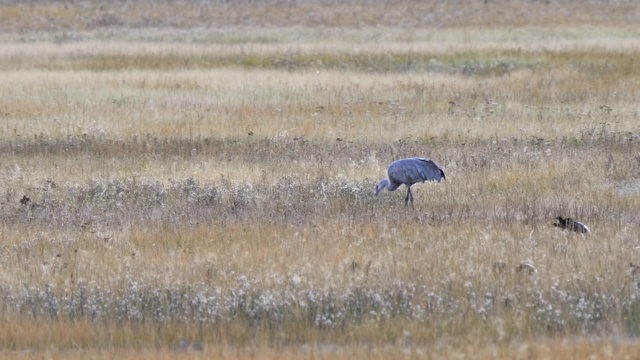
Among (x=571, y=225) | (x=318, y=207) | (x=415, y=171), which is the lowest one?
(x=318, y=207)

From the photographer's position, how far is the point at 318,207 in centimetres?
1265

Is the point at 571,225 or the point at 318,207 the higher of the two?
the point at 571,225

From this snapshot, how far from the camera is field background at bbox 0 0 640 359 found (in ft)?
27.2

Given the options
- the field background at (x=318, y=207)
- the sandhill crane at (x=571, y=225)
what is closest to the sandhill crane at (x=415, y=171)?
the field background at (x=318, y=207)

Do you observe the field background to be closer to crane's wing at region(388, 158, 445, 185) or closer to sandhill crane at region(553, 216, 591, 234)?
sandhill crane at region(553, 216, 591, 234)

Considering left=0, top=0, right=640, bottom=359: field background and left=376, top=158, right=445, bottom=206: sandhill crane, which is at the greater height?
left=376, top=158, right=445, bottom=206: sandhill crane

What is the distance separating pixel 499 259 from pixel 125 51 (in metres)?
25.1

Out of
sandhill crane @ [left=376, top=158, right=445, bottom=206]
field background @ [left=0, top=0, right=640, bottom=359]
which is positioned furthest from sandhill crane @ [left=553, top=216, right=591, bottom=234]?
sandhill crane @ [left=376, top=158, right=445, bottom=206]

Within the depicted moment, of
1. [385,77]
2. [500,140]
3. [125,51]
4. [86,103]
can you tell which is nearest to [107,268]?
[500,140]

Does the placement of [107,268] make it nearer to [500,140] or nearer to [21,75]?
[500,140]

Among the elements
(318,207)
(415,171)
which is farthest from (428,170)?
(318,207)

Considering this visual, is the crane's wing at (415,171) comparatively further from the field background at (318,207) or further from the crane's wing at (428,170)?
the field background at (318,207)

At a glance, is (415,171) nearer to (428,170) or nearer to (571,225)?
(428,170)

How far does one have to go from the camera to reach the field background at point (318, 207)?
828 cm
